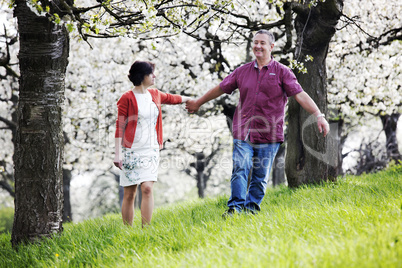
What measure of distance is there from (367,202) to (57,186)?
3476mm

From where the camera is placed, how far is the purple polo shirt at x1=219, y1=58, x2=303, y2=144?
4176 mm

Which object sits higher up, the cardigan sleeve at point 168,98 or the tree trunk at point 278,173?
the cardigan sleeve at point 168,98

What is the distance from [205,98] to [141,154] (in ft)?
3.95

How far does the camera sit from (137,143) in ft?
13.7

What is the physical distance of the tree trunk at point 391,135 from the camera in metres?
12.7

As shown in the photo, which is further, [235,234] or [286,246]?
[235,234]

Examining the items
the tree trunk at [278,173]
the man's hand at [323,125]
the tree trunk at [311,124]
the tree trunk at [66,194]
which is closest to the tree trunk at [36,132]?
the man's hand at [323,125]

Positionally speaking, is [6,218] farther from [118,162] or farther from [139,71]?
[139,71]

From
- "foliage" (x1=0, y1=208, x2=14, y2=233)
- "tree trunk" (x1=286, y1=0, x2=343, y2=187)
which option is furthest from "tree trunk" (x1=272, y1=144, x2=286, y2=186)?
"foliage" (x1=0, y1=208, x2=14, y2=233)

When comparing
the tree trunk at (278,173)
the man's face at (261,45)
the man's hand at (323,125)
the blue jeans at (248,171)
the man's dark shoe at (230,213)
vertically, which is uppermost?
the man's face at (261,45)

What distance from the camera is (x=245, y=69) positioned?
4.39 metres

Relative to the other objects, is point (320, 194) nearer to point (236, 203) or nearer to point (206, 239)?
point (236, 203)

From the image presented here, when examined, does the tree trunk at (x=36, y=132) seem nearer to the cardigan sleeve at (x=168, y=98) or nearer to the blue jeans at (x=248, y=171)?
the cardigan sleeve at (x=168, y=98)

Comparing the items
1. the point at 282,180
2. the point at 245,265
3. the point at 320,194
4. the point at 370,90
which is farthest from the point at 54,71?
the point at 282,180
